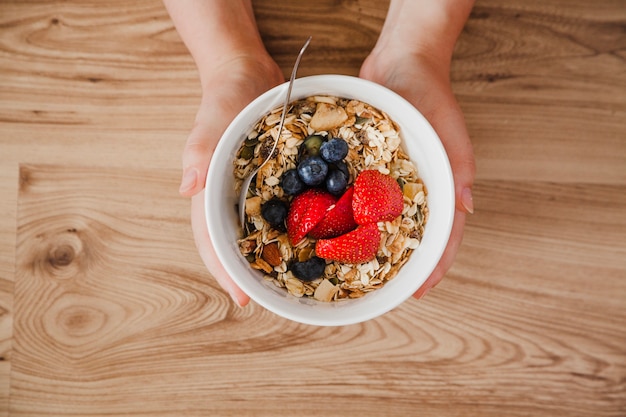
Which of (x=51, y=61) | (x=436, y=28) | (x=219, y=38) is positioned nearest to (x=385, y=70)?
(x=436, y=28)

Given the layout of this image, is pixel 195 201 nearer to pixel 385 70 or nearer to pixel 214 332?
pixel 214 332

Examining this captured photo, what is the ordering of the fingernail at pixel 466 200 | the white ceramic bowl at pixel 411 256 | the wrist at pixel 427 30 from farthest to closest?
the wrist at pixel 427 30
the fingernail at pixel 466 200
the white ceramic bowl at pixel 411 256

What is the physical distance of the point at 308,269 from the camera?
0.63m

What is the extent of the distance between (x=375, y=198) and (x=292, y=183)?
0.11m

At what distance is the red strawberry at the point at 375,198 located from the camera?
0.60 m

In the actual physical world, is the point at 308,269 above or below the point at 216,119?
below

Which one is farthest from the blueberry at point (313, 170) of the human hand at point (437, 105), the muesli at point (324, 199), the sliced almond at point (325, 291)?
the human hand at point (437, 105)

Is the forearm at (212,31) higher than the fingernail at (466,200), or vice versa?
the forearm at (212,31)

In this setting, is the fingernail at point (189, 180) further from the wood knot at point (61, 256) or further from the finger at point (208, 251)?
the wood knot at point (61, 256)

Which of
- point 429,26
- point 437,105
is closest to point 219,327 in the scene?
point 437,105

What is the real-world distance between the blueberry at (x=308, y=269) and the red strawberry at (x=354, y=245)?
0.02 metres

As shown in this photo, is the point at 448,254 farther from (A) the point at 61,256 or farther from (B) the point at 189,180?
(A) the point at 61,256

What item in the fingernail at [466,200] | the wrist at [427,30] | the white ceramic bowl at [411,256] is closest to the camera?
the white ceramic bowl at [411,256]

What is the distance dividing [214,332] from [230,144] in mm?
402
